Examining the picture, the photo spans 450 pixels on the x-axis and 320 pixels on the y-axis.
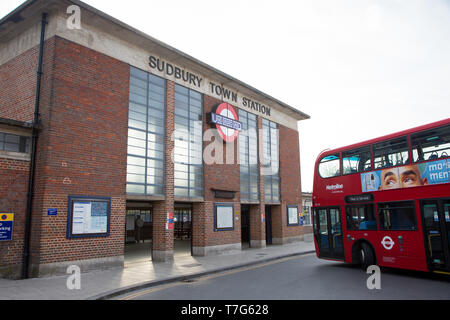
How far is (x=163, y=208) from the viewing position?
15.1m

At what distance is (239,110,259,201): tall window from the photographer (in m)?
19.9

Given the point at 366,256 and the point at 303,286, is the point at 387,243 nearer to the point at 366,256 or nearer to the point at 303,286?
the point at 366,256

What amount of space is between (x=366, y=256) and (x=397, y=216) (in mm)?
1863

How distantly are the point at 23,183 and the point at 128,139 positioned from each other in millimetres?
4118

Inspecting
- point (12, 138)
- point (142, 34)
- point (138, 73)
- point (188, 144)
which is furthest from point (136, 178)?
point (142, 34)

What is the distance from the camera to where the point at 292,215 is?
23.6m

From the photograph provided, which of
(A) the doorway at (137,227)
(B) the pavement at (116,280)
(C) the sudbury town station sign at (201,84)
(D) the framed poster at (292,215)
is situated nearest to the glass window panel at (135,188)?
(B) the pavement at (116,280)

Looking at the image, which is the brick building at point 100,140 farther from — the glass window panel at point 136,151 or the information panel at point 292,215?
the information panel at point 292,215

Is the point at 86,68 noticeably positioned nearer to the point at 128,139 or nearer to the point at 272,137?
the point at 128,139

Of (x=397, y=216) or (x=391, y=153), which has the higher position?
(x=391, y=153)

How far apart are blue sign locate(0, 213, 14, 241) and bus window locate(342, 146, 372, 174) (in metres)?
11.0

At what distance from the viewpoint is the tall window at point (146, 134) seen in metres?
14.0
